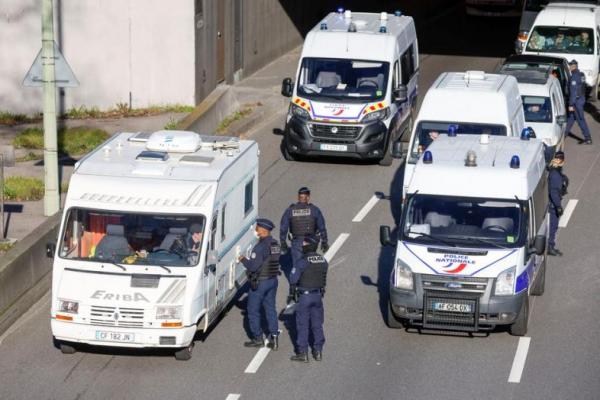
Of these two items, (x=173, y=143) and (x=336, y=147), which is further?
(x=336, y=147)

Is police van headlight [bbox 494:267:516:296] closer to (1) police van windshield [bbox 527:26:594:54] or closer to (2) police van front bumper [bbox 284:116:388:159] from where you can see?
(2) police van front bumper [bbox 284:116:388:159]

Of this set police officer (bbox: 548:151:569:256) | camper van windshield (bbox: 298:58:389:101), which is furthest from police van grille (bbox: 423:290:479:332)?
camper van windshield (bbox: 298:58:389:101)

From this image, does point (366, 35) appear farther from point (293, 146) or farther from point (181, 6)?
point (181, 6)

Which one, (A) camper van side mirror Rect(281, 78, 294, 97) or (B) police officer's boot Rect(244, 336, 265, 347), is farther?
(A) camper van side mirror Rect(281, 78, 294, 97)

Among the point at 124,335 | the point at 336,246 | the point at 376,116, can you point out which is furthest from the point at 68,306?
the point at 376,116

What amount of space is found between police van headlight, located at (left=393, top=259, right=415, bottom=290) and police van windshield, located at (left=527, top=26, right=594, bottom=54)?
16690 mm

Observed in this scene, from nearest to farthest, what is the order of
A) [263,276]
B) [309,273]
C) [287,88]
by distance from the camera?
[309,273] < [263,276] < [287,88]

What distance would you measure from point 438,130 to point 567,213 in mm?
2999

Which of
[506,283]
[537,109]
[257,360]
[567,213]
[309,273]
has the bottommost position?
[257,360]

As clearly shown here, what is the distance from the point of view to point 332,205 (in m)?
24.3

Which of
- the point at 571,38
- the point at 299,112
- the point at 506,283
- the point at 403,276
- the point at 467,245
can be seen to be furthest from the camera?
the point at 571,38

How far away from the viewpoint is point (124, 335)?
16438 mm

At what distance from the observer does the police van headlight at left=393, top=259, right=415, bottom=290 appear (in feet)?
58.0

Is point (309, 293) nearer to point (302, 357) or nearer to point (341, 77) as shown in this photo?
point (302, 357)
